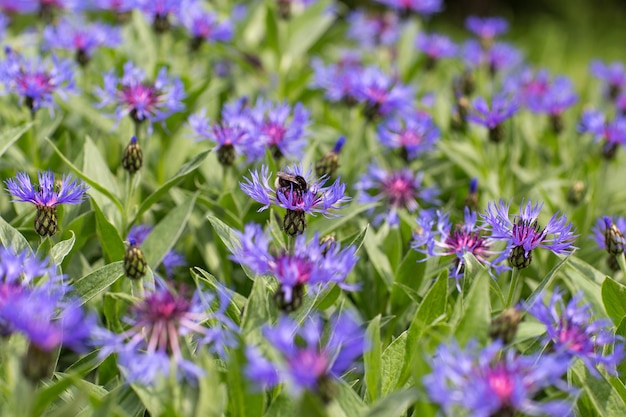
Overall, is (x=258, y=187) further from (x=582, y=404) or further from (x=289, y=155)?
(x=582, y=404)

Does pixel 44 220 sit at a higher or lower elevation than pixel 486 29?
higher

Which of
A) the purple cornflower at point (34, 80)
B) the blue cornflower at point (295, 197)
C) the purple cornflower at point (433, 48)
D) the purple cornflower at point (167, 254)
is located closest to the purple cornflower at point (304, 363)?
the blue cornflower at point (295, 197)

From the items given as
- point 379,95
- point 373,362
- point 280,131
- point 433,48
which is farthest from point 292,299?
point 433,48

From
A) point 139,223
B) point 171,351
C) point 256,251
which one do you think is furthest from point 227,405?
point 139,223

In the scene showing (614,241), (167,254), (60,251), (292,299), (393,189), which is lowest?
(393,189)

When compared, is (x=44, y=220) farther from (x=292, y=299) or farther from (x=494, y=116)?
(x=494, y=116)
